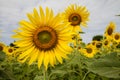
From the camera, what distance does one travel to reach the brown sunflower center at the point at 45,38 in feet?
11.4

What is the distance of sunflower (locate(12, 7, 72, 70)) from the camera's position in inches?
134

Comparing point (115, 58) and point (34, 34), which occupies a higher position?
point (34, 34)

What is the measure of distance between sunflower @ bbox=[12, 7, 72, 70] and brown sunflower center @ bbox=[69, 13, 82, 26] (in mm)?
2450

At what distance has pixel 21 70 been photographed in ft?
29.8

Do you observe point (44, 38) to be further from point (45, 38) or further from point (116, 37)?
point (116, 37)

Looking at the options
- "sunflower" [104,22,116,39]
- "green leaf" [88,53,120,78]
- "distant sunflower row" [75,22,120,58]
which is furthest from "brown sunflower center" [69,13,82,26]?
"green leaf" [88,53,120,78]

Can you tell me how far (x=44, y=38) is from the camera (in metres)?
3.45

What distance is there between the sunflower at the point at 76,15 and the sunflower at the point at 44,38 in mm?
2429

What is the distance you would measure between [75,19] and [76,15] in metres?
0.17

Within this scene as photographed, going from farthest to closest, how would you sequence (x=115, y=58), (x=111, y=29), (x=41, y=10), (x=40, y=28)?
(x=111, y=29), (x=40, y=28), (x=41, y=10), (x=115, y=58)

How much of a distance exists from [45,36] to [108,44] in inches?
230

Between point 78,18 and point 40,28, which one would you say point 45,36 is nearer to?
point 40,28

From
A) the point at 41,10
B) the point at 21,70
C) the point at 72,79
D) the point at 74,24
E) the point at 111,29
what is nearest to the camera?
the point at 41,10

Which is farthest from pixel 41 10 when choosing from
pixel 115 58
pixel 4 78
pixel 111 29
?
pixel 111 29
